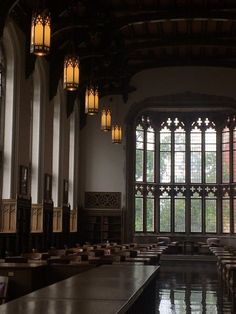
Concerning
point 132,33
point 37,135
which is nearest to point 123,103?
point 132,33

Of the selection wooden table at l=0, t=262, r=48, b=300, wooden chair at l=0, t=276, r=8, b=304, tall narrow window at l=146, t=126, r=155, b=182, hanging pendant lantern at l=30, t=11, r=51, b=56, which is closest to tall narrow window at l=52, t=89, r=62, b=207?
tall narrow window at l=146, t=126, r=155, b=182

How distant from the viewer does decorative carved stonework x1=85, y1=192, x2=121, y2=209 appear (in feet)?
83.4

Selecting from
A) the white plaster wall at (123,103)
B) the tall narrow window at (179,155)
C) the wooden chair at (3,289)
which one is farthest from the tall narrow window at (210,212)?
the wooden chair at (3,289)

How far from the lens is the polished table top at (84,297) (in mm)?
3496

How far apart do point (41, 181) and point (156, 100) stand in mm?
8787

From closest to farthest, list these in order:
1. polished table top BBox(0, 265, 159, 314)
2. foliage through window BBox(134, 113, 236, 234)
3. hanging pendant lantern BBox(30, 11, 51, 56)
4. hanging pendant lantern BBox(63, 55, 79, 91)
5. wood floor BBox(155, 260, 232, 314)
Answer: polished table top BBox(0, 265, 159, 314) → hanging pendant lantern BBox(30, 11, 51, 56) → wood floor BBox(155, 260, 232, 314) → hanging pendant lantern BBox(63, 55, 79, 91) → foliage through window BBox(134, 113, 236, 234)

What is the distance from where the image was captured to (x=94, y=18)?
56.7ft

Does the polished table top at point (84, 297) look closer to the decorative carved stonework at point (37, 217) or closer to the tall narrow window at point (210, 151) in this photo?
the decorative carved stonework at point (37, 217)

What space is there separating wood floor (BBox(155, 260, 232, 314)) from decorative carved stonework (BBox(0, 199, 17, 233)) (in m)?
4.07

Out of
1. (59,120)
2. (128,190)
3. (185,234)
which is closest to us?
(59,120)

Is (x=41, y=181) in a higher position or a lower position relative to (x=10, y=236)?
higher

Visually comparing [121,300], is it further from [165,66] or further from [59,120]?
[165,66]

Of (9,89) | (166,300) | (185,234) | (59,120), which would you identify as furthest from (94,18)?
(185,234)

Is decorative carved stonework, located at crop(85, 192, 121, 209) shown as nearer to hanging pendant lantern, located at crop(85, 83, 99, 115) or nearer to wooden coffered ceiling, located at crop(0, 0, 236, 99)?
wooden coffered ceiling, located at crop(0, 0, 236, 99)
